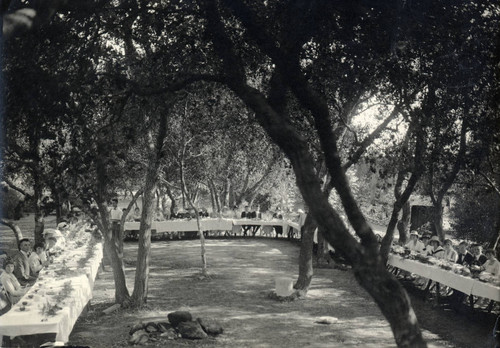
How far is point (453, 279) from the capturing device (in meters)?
13.0

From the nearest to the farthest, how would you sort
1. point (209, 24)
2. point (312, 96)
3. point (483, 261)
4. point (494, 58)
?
point (312, 96) < point (209, 24) < point (494, 58) < point (483, 261)

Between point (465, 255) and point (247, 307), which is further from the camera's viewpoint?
point (465, 255)

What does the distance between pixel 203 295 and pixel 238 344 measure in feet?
15.7

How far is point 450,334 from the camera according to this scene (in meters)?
11.5

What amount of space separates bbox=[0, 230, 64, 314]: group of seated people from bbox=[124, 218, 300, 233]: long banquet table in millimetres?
8717

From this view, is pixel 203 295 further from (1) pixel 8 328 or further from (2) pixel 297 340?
(1) pixel 8 328

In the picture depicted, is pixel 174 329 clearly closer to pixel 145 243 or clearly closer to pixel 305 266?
pixel 145 243

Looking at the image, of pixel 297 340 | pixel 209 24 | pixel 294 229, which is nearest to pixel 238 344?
pixel 297 340

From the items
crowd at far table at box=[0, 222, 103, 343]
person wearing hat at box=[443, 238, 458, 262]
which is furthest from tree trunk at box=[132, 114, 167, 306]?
person wearing hat at box=[443, 238, 458, 262]

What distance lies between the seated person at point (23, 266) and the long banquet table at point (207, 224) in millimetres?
11576

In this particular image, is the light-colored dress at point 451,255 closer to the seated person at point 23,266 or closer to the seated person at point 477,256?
the seated person at point 477,256

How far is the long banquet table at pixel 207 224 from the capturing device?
2742 centimetres

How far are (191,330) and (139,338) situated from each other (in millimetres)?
1081

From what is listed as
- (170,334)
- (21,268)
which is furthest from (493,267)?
(21,268)
